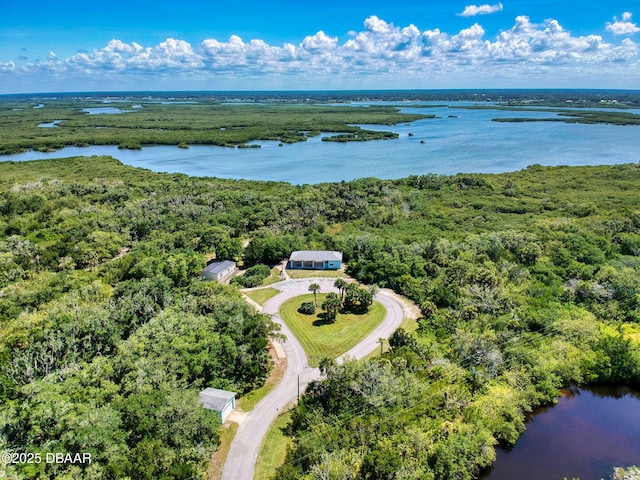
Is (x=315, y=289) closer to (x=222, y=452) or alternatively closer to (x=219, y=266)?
(x=219, y=266)

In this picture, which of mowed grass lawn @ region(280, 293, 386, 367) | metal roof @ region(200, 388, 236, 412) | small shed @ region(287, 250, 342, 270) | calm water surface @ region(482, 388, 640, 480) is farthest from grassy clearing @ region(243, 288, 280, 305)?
calm water surface @ region(482, 388, 640, 480)

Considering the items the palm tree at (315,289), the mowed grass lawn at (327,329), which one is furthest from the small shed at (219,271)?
the palm tree at (315,289)

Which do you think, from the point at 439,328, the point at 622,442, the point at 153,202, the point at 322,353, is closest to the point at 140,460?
the point at 322,353

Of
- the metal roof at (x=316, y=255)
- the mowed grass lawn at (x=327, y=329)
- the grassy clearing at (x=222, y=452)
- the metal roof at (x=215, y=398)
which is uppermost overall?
the metal roof at (x=316, y=255)

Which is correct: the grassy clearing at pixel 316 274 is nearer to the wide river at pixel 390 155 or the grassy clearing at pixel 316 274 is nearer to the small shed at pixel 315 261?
the small shed at pixel 315 261

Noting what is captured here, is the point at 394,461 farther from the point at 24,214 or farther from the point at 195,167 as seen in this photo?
the point at 195,167

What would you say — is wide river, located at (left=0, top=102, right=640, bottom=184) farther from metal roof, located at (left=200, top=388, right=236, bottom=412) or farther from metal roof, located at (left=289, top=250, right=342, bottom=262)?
metal roof, located at (left=200, top=388, right=236, bottom=412)

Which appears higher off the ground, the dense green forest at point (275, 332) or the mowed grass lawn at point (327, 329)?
the dense green forest at point (275, 332)
